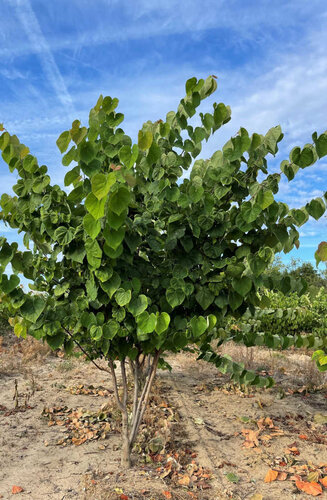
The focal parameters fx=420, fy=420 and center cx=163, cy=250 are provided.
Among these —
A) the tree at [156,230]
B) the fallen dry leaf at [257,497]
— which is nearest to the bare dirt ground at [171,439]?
the fallen dry leaf at [257,497]

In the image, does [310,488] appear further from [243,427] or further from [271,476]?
[243,427]

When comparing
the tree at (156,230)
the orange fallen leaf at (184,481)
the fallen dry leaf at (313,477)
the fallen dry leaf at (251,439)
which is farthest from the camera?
the fallen dry leaf at (251,439)

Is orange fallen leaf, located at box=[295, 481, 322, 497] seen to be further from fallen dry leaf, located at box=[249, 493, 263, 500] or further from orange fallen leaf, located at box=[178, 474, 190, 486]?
orange fallen leaf, located at box=[178, 474, 190, 486]

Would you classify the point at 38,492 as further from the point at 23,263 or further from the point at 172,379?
the point at 172,379

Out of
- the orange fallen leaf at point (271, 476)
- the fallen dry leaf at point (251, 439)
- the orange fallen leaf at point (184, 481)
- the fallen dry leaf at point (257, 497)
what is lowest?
the orange fallen leaf at point (184, 481)

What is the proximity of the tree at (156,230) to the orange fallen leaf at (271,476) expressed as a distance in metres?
1.51

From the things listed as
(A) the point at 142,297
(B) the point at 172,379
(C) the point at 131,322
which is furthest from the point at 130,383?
(A) the point at 142,297

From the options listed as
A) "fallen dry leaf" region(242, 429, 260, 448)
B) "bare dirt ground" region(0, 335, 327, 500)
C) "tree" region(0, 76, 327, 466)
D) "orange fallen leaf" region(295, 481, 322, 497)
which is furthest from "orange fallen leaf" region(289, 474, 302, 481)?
"tree" region(0, 76, 327, 466)

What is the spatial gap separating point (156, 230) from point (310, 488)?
7.94 feet

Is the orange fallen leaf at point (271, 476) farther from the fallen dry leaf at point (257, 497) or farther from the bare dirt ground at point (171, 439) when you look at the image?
the fallen dry leaf at point (257, 497)

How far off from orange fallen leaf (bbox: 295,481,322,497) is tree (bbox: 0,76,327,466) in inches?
61.2

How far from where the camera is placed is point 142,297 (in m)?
2.60

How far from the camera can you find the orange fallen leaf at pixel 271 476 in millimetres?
3533

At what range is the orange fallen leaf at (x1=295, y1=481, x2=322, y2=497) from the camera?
3332mm
